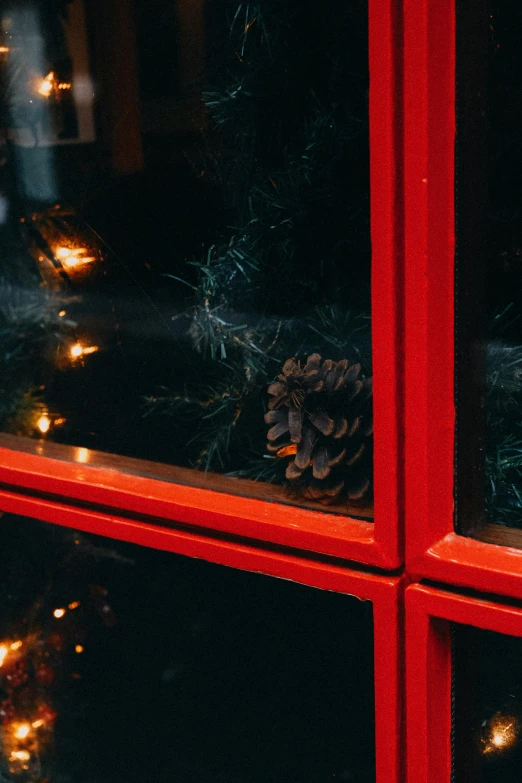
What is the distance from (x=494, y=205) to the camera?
1.94 ft

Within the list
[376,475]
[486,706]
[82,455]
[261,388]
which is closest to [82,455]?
[82,455]

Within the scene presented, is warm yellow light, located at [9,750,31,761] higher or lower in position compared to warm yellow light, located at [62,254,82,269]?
lower

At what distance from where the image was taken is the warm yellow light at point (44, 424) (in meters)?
0.91

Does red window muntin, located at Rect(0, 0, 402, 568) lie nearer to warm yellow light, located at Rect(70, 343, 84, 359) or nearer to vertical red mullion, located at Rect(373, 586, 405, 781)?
vertical red mullion, located at Rect(373, 586, 405, 781)

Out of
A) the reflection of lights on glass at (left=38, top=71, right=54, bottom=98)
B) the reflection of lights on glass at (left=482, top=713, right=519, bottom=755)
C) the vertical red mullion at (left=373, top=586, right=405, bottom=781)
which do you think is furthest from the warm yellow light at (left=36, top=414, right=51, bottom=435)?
the reflection of lights on glass at (left=482, top=713, right=519, bottom=755)

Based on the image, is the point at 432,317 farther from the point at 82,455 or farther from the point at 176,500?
the point at 82,455

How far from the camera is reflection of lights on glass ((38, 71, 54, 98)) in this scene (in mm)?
835

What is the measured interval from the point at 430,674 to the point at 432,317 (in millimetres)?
288

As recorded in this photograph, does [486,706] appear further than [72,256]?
No

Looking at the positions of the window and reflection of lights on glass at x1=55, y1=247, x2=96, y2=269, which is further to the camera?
reflection of lights on glass at x1=55, y1=247, x2=96, y2=269

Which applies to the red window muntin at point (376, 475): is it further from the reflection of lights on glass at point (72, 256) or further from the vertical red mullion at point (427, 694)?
the reflection of lights on glass at point (72, 256)

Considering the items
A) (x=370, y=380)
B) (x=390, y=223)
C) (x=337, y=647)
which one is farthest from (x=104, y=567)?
(x=390, y=223)

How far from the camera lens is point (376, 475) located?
596 mm

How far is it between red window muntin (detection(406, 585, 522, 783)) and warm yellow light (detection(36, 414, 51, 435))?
500 millimetres
